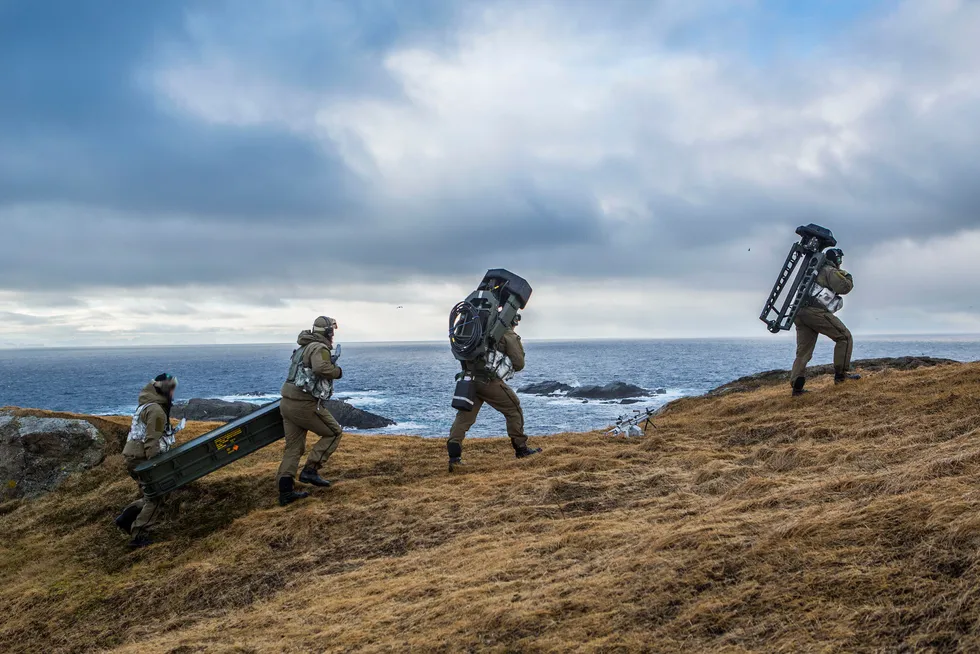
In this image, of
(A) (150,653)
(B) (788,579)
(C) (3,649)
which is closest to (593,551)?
(B) (788,579)

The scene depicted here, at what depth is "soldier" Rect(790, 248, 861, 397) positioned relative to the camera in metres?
13.0

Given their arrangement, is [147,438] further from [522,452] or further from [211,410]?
[211,410]

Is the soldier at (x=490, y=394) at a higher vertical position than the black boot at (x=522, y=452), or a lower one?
higher

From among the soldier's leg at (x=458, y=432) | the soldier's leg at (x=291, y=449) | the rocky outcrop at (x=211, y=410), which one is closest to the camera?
Answer: the soldier's leg at (x=291, y=449)

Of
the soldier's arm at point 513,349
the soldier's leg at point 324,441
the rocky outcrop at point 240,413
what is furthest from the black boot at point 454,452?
the rocky outcrop at point 240,413

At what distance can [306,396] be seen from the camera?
9.61m

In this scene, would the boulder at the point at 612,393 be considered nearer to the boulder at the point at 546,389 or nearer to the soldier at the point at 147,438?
the boulder at the point at 546,389

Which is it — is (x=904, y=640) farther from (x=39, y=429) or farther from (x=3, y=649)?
(x=39, y=429)

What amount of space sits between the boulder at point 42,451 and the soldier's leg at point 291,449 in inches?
216

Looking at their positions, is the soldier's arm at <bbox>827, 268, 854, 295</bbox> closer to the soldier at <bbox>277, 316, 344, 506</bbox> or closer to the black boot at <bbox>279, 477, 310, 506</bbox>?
the soldier at <bbox>277, 316, 344, 506</bbox>

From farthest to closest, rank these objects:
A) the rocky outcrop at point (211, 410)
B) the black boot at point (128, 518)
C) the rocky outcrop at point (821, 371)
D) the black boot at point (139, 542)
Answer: the rocky outcrop at point (211, 410) < the rocky outcrop at point (821, 371) < the black boot at point (128, 518) < the black boot at point (139, 542)

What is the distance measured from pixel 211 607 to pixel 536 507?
3.92 meters

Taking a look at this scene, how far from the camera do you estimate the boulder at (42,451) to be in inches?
467

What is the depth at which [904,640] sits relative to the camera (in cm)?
377
